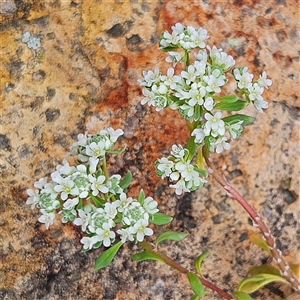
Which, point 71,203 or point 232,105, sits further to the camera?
point 232,105

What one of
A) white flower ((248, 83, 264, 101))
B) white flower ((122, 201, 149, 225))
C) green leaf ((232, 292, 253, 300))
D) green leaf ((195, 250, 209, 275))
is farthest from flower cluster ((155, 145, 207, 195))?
green leaf ((232, 292, 253, 300))

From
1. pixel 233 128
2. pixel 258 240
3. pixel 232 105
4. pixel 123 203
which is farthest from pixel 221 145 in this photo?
pixel 258 240

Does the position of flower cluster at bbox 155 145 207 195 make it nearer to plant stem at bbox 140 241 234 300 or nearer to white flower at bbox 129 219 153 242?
white flower at bbox 129 219 153 242

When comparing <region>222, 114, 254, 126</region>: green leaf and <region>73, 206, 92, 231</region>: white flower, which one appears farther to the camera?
<region>222, 114, 254, 126</region>: green leaf

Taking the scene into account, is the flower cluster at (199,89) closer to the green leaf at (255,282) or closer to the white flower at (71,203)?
the white flower at (71,203)

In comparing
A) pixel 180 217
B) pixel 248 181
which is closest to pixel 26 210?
pixel 180 217

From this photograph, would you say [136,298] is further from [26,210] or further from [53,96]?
[53,96]

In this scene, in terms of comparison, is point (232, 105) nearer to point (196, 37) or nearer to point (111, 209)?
point (196, 37)
